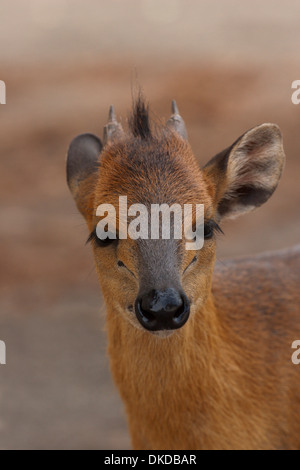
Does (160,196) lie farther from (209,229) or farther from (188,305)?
(188,305)

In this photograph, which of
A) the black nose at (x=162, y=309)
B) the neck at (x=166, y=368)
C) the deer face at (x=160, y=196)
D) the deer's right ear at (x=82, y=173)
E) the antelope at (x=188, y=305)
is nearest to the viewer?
the black nose at (x=162, y=309)

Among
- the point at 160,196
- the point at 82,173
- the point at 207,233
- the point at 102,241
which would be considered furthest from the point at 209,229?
the point at 82,173

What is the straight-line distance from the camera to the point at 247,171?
6.89 m

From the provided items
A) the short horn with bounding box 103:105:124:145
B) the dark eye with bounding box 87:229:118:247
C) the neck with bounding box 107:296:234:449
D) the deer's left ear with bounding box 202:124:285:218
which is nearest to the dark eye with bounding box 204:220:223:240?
the deer's left ear with bounding box 202:124:285:218

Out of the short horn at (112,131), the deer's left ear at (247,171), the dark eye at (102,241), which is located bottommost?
the dark eye at (102,241)

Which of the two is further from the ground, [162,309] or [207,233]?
[207,233]

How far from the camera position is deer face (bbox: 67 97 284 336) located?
5609mm

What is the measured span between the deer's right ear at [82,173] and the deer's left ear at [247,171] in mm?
1158

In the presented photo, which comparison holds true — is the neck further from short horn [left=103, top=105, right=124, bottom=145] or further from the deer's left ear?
short horn [left=103, top=105, right=124, bottom=145]

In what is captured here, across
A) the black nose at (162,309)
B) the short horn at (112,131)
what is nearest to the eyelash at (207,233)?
the black nose at (162,309)

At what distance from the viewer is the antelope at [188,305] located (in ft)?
19.6

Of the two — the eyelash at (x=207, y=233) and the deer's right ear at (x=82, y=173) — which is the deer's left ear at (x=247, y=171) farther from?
the deer's right ear at (x=82, y=173)

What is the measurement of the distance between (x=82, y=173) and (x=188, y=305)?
220cm
